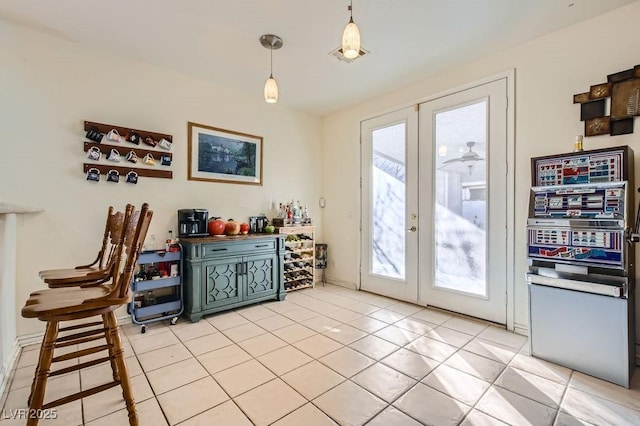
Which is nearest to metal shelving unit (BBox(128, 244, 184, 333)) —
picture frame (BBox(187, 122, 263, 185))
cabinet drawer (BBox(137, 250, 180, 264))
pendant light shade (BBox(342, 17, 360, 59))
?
cabinet drawer (BBox(137, 250, 180, 264))

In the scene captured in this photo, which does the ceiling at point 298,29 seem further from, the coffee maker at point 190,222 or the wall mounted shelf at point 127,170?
the coffee maker at point 190,222

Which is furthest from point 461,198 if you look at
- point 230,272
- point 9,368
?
point 9,368

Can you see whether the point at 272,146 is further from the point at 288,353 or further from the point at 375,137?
the point at 288,353

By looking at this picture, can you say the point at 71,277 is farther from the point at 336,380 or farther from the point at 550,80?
the point at 550,80

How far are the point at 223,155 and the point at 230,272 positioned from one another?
4.96 ft

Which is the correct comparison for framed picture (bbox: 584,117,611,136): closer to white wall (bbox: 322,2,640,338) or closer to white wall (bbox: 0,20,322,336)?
white wall (bbox: 322,2,640,338)

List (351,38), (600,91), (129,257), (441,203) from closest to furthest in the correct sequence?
(129,257) < (351,38) < (600,91) < (441,203)

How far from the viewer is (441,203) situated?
11.3ft

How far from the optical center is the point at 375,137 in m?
4.19

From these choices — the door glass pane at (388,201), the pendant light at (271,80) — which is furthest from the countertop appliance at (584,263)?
the pendant light at (271,80)

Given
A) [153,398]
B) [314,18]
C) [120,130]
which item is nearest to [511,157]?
[314,18]

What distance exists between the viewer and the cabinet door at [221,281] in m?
3.21

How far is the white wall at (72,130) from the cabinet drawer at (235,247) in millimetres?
578

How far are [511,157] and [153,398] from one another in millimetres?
3551
